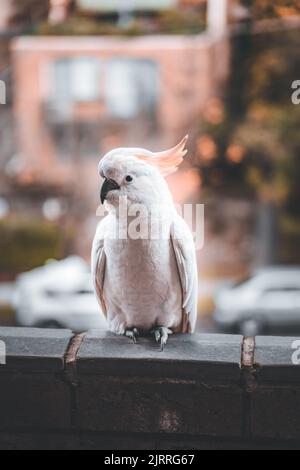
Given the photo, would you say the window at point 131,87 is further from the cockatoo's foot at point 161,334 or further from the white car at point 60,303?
the cockatoo's foot at point 161,334

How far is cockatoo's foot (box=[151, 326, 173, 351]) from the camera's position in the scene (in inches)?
71.9

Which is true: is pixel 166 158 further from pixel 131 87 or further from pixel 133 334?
pixel 131 87

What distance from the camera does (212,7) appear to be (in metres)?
11.3

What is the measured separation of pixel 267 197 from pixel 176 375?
34.3 ft

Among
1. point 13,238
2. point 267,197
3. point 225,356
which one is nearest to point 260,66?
point 267,197

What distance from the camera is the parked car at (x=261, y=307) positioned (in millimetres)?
8375

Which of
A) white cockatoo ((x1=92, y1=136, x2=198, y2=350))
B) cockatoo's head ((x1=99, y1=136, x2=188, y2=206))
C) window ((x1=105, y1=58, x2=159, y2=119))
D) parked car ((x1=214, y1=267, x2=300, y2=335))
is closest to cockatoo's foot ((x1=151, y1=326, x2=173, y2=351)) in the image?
white cockatoo ((x1=92, y1=136, x2=198, y2=350))

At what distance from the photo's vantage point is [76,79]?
12367 mm

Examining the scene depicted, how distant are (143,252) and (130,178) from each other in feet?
0.69

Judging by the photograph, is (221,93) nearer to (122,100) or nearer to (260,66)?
(260,66)

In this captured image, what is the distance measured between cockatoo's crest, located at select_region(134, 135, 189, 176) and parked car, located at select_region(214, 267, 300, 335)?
660cm

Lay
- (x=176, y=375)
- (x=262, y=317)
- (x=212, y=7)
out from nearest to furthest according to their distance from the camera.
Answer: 1. (x=176, y=375)
2. (x=262, y=317)
3. (x=212, y=7)

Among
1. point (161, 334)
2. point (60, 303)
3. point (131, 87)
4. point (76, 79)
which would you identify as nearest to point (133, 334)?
point (161, 334)

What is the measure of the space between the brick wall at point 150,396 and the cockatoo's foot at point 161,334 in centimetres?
3
